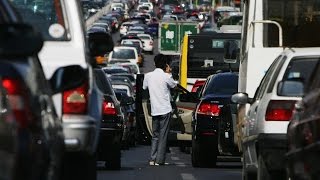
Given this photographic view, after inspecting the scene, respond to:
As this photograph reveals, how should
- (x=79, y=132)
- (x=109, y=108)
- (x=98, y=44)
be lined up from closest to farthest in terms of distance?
(x=79, y=132) < (x=98, y=44) < (x=109, y=108)

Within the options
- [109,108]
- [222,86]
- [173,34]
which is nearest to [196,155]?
[222,86]

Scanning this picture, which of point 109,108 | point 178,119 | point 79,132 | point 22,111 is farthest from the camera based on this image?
point 178,119

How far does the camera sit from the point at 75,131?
37.0ft

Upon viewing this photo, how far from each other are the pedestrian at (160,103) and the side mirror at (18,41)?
1374 centimetres

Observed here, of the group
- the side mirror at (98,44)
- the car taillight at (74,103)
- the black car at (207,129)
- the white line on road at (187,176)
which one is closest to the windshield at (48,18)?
the side mirror at (98,44)

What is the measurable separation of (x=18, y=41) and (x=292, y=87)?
520cm

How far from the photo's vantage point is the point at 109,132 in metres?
19.9

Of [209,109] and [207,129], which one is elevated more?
[209,109]

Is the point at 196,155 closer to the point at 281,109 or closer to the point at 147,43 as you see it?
the point at 281,109

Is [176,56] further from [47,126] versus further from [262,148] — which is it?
[47,126]

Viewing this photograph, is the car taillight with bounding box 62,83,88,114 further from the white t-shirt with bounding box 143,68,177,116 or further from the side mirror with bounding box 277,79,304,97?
the white t-shirt with bounding box 143,68,177,116

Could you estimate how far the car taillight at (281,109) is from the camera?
1291 centimetres

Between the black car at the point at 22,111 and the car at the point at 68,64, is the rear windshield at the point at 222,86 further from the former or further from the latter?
the black car at the point at 22,111

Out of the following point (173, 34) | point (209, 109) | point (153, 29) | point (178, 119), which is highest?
point (209, 109)
